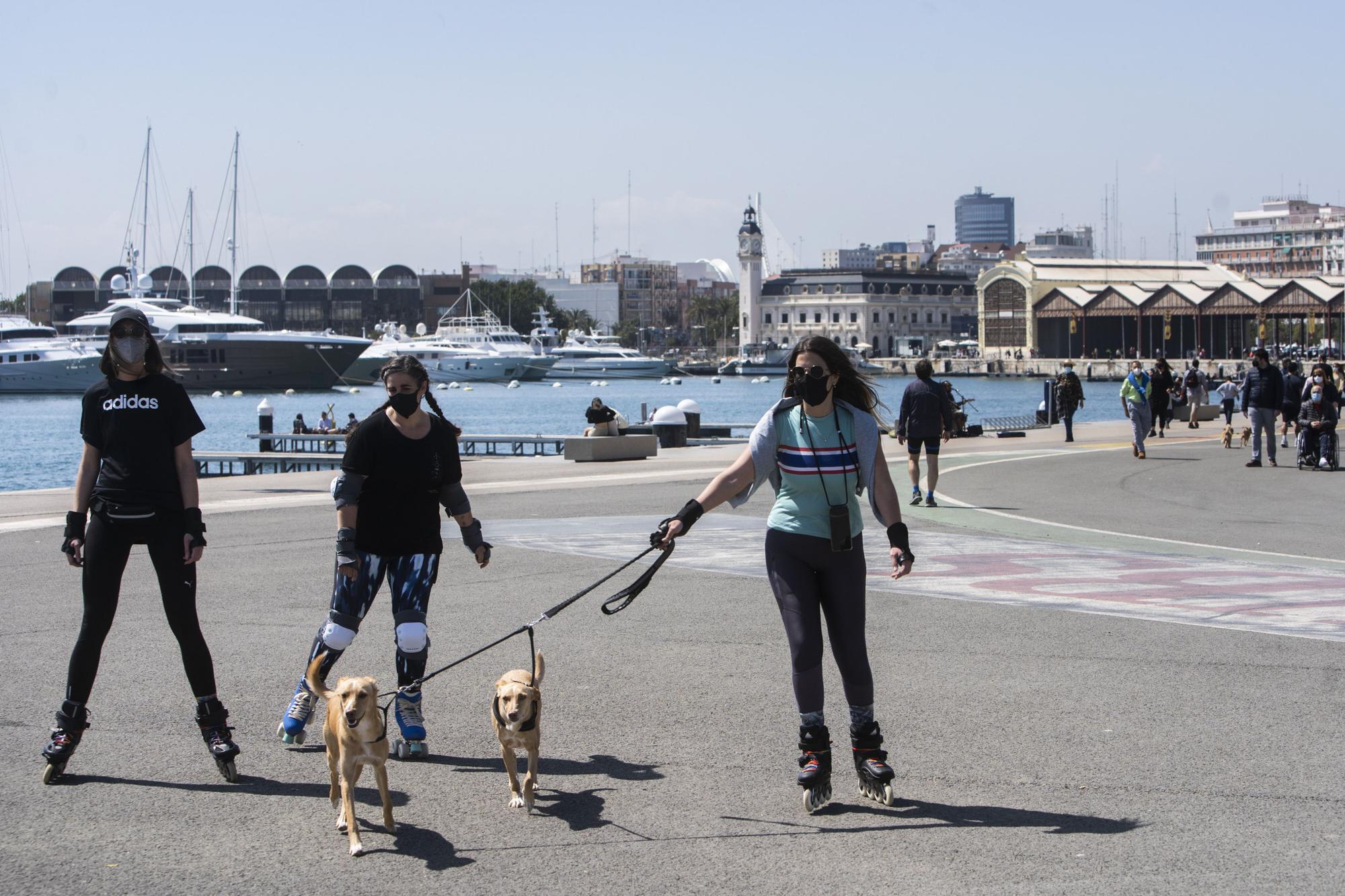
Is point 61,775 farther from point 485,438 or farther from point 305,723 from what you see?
point 485,438

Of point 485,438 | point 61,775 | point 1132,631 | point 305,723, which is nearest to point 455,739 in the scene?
point 305,723

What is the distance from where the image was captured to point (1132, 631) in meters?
9.11

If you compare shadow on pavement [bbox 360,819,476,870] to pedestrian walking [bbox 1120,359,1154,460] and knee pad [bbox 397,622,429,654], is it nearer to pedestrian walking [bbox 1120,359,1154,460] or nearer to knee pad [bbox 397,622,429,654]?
knee pad [bbox 397,622,429,654]

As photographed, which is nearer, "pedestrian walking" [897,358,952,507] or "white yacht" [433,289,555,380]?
"pedestrian walking" [897,358,952,507]

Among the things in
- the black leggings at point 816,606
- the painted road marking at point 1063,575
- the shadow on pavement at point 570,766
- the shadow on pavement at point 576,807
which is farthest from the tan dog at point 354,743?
the painted road marking at point 1063,575

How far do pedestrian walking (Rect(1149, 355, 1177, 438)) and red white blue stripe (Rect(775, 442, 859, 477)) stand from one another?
83.3 ft

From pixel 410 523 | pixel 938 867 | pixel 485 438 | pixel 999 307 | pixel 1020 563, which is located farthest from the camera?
pixel 999 307

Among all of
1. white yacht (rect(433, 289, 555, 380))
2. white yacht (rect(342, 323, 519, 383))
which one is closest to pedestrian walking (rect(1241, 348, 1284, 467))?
white yacht (rect(342, 323, 519, 383))

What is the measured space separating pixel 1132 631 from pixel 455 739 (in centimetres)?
452

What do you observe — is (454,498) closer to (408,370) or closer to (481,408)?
(408,370)

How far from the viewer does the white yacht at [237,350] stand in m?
109

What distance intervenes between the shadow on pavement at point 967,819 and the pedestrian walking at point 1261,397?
1879 centimetres

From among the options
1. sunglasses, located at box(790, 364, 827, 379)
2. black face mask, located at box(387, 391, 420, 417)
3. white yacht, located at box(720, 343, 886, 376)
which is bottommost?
black face mask, located at box(387, 391, 420, 417)

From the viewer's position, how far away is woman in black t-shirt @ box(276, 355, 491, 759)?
632 centimetres
